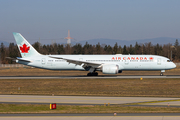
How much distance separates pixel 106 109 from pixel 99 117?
2206 millimetres

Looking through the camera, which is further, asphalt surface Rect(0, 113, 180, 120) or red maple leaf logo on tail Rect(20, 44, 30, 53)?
red maple leaf logo on tail Rect(20, 44, 30, 53)

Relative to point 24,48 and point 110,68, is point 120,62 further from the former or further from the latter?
point 24,48

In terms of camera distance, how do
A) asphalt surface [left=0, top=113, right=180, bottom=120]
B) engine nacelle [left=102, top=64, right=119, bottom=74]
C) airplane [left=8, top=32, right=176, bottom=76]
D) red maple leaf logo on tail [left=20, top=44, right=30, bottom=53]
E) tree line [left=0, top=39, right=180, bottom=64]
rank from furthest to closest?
tree line [left=0, top=39, right=180, bottom=64], red maple leaf logo on tail [left=20, top=44, right=30, bottom=53], airplane [left=8, top=32, right=176, bottom=76], engine nacelle [left=102, top=64, right=119, bottom=74], asphalt surface [left=0, top=113, right=180, bottom=120]

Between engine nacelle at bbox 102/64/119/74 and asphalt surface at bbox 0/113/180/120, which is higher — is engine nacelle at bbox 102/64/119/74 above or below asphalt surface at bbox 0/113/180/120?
above

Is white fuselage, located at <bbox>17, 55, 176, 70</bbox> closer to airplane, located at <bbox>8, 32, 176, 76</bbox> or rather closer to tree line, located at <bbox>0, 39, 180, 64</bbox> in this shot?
airplane, located at <bbox>8, 32, 176, 76</bbox>

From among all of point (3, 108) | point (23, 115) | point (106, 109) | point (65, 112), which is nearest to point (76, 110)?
point (65, 112)

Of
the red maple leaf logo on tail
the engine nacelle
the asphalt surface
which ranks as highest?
the red maple leaf logo on tail

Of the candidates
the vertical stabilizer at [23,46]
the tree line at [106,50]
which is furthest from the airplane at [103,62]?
the tree line at [106,50]

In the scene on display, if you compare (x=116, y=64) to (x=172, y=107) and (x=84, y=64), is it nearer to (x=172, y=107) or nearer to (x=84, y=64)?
(x=84, y=64)

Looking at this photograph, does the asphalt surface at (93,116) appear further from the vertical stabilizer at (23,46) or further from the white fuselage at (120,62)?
the vertical stabilizer at (23,46)

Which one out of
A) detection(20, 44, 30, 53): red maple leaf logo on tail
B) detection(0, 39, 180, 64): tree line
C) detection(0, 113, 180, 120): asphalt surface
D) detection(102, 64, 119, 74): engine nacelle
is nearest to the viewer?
detection(0, 113, 180, 120): asphalt surface

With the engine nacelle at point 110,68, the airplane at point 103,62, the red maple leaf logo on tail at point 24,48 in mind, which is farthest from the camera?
the red maple leaf logo on tail at point 24,48

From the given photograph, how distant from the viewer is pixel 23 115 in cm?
1425

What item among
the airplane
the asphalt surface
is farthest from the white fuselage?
the asphalt surface
